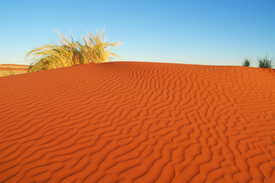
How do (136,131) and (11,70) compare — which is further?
(11,70)

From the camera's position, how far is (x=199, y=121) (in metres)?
4.71

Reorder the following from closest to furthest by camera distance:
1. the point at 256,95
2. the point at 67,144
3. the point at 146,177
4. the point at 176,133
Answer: the point at 146,177 < the point at 67,144 < the point at 176,133 < the point at 256,95

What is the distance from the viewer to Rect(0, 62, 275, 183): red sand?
3.00m

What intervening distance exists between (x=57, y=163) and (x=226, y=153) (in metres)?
3.07

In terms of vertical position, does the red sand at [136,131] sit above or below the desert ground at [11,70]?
below

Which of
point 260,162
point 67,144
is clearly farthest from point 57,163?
point 260,162

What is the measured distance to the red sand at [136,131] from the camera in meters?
3.00

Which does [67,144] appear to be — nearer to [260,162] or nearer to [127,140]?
[127,140]

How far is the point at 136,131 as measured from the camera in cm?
406

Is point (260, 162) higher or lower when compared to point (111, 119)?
lower

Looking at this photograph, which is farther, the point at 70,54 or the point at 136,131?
the point at 70,54

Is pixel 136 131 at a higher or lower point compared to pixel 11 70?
lower

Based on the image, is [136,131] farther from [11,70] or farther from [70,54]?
[11,70]

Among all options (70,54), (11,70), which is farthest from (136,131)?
(11,70)
